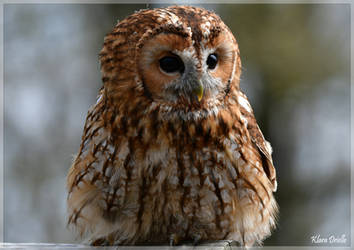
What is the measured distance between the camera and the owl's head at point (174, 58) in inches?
88.0

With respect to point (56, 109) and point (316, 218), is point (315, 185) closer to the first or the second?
point (316, 218)

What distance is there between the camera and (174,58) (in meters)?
2.29

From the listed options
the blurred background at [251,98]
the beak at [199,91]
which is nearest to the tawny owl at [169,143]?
the beak at [199,91]

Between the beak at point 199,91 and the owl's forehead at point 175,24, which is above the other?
the owl's forehead at point 175,24

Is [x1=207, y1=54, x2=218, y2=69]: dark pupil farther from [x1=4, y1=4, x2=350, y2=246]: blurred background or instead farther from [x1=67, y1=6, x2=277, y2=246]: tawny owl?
[x1=4, y1=4, x2=350, y2=246]: blurred background

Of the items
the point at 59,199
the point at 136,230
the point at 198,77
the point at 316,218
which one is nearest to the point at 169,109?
the point at 198,77

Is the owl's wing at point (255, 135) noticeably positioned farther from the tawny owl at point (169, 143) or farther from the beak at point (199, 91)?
the beak at point (199, 91)

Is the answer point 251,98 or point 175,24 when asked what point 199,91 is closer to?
point 175,24

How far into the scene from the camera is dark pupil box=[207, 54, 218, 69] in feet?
7.73

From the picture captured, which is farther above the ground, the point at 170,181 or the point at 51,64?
the point at 51,64

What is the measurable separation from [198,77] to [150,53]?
0.26m

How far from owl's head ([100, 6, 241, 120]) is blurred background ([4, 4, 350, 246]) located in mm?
5835

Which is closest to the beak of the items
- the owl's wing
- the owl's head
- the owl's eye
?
the owl's head

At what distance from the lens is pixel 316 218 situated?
9906 millimetres
